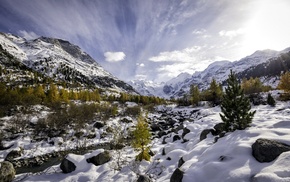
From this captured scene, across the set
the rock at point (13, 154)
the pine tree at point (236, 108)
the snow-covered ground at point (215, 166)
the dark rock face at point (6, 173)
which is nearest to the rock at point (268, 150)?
the snow-covered ground at point (215, 166)

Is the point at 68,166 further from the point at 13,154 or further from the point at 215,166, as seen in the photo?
the point at 13,154

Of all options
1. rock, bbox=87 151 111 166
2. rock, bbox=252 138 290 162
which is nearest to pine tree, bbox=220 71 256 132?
rock, bbox=252 138 290 162

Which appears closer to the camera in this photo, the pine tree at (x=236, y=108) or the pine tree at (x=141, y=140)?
the pine tree at (x=236, y=108)

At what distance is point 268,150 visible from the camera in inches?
391

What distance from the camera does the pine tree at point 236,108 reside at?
55.6ft

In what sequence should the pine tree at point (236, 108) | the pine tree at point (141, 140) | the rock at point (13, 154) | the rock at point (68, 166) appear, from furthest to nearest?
the rock at point (13, 154)
the pine tree at point (141, 140)
the rock at point (68, 166)
the pine tree at point (236, 108)

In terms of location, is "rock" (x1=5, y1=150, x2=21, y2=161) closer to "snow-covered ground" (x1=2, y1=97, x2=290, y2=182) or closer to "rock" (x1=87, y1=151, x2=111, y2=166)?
"snow-covered ground" (x1=2, y1=97, x2=290, y2=182)

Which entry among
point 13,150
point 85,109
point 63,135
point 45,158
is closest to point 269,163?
point 45,158

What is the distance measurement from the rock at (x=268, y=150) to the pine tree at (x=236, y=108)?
6.40m

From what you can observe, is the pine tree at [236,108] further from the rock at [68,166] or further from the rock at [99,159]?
the rock at [68,166]

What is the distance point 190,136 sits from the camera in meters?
28.2

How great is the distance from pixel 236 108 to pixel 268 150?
7.73 m

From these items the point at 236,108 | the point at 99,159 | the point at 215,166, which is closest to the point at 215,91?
the point at 236,108

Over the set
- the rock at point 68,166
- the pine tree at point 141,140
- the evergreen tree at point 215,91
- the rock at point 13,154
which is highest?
the evergreen tree at point 215,91
